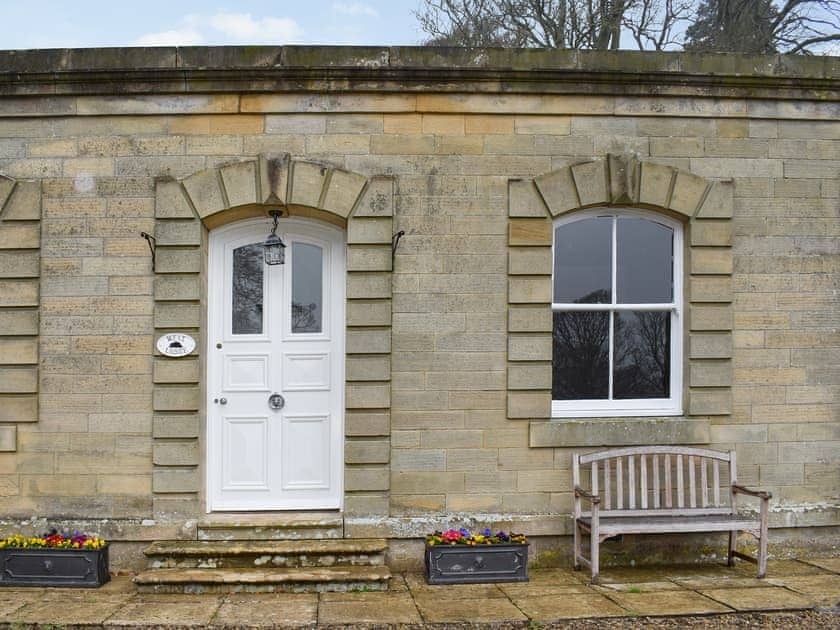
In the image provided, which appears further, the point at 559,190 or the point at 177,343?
the point at 559,190

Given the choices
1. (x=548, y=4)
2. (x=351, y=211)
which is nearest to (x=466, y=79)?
(x=351, y=211)

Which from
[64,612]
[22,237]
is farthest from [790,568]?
[22,237]

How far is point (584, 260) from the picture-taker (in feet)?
19.2

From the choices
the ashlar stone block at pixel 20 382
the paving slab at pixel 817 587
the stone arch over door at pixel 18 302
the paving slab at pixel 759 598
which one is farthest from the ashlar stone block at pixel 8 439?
the paving slab at pixel 817 587

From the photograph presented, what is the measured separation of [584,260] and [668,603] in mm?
2721

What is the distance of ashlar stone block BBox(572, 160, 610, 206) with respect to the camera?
220 inches

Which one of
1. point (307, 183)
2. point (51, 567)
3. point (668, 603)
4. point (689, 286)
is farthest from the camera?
point (689, 286)

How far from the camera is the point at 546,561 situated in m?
5.54

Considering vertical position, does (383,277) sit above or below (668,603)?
above

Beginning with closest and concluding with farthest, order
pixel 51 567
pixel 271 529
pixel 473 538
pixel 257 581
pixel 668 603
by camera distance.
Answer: pixel 668 603, pixel 257 581, pixel 51 567, pixel 473 538, pixel 271 529

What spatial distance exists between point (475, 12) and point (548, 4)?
1.43 meters

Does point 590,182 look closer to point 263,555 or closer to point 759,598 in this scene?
point 759,598

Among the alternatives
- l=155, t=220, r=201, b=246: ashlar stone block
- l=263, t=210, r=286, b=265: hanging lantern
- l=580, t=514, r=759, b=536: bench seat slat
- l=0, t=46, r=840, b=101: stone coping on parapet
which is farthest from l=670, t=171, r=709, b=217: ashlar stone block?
l=155, t=220, r=201, b=246: ashlar stone block

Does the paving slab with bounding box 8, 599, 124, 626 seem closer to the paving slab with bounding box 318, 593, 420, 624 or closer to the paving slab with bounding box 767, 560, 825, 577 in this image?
the paving slab with bounding box 318, 593, 420, 624
